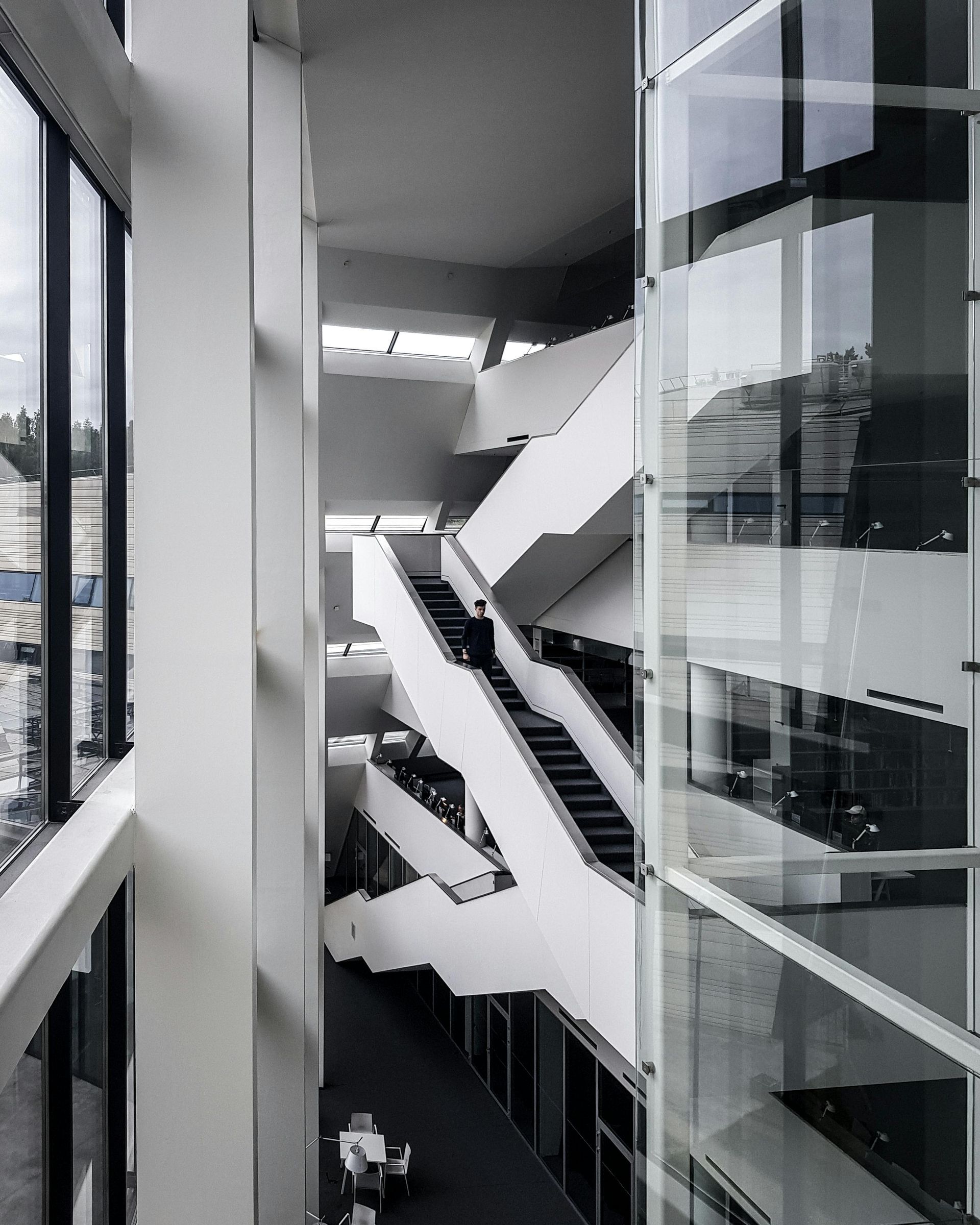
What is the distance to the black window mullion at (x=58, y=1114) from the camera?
122 inches

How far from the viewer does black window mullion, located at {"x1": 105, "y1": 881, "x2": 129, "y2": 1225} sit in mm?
4027

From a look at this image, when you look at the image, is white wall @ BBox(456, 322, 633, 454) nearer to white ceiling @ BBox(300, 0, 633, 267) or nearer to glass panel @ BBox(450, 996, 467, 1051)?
white ceiling @ BBox(300, 0, 633, 267)

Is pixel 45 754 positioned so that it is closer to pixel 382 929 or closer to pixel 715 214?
pixel 715 214

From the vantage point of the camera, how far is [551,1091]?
13.1 meters

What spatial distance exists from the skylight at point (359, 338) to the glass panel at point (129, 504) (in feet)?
40.1

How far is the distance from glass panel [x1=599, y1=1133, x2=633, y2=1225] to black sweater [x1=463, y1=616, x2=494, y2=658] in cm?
676

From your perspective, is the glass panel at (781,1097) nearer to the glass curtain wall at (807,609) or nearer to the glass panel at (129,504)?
the glass curtain wall at (807,609)

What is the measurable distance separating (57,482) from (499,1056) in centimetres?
1395

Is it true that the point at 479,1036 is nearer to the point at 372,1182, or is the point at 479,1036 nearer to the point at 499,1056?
the point at 499,1056

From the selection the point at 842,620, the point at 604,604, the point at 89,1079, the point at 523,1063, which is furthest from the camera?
the point at 604,604

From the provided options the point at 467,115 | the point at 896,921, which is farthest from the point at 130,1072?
the point at 467,115

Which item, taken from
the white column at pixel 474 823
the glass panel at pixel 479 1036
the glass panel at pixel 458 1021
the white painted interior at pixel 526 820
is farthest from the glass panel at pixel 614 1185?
the white column at pixel 474 823

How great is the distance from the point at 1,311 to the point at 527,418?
1348 centimetres

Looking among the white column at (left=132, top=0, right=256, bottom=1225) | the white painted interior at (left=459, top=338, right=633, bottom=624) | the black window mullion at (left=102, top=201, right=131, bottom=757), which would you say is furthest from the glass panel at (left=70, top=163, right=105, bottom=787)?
the white painted interior at (left=459, top=338, right=633, bottom=624)
